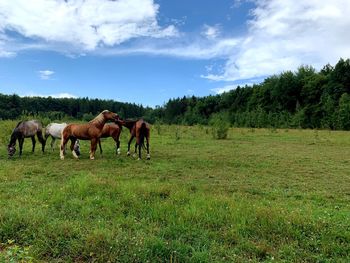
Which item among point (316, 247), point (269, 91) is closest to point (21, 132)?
point (316, 247)

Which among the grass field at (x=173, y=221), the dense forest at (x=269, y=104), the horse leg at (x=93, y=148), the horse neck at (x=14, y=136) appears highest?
the dense forest at (x=269, y=104)

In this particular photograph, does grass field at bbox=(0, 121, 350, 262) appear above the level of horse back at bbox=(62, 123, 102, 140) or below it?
below

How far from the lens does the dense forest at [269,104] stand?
46.8 meters

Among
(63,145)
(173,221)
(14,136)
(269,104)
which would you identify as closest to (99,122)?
(63,145)

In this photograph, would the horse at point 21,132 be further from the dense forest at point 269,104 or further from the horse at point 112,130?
the dense forest at point 269,104

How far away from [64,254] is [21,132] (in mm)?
10649

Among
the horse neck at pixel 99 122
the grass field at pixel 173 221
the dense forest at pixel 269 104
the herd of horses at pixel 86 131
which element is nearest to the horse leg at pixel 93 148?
the herd of horses at pixel 86 131

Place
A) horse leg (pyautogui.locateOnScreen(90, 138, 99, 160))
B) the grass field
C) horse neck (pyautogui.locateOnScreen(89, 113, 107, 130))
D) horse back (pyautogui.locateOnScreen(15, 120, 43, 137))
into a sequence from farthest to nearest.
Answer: horse back (pyautogui.locateOnScreen(15, 120, 43, 137)) < horse neck (pyautogui.locateOnScreen(89, 113, 107, 130)) < horse leg (pyautogui.locateOnScreen(90, 138, 99, 160)) < the grass field

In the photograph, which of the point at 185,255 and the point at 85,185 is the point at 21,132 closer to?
the point at 85,185

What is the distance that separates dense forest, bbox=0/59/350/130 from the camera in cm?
4681

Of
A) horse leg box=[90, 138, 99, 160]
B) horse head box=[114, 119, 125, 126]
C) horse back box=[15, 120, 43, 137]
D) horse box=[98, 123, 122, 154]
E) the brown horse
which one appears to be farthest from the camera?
horse box=[98, 123, 122, 154]

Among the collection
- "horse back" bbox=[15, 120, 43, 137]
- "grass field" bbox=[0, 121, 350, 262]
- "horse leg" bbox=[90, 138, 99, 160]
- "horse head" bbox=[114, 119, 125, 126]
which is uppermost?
"horse head" bbox=[114, 119, 125, 126]

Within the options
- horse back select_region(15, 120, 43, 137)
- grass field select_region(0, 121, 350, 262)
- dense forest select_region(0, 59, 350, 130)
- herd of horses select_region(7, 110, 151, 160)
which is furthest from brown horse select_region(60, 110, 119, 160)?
dense forest select_region(0, 59, 350, 130)

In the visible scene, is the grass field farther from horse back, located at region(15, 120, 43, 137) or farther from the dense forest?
the dense forest
